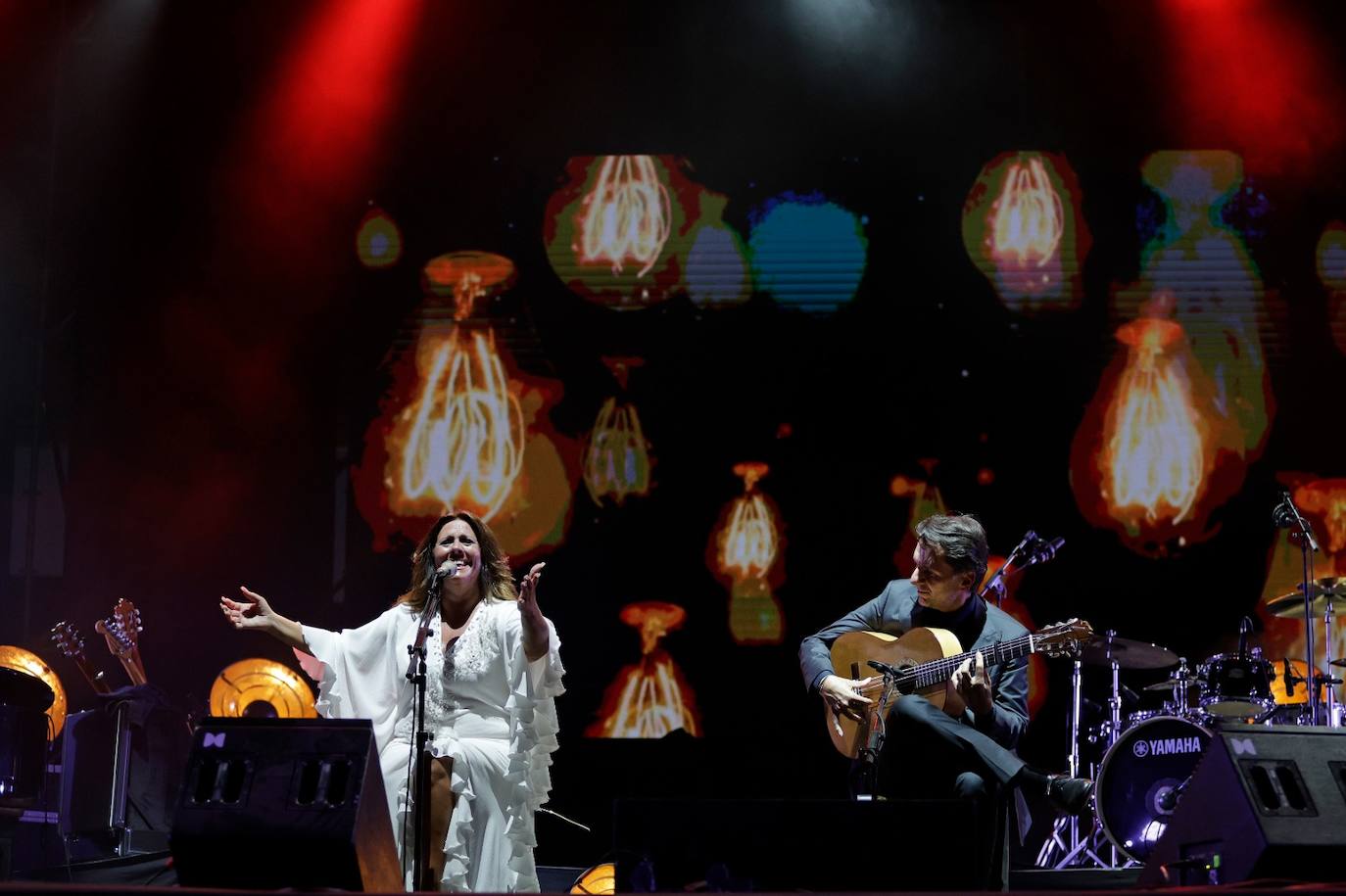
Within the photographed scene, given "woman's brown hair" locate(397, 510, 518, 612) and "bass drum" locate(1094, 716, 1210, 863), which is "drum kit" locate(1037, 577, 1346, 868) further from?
"woman's brown hair" locate(397, 510, 518, 612)

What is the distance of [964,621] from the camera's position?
16.2ft

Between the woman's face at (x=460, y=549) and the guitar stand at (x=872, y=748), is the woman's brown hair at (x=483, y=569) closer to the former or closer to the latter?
the woman's face at (x=460, y=549)

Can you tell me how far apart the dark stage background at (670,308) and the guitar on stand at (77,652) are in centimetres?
21

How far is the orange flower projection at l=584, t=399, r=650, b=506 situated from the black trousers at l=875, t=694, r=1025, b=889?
131 inches

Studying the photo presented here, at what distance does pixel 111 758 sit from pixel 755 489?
370cm

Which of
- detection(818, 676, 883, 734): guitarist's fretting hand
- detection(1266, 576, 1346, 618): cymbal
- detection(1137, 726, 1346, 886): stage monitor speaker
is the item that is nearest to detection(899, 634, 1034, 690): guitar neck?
detection(818, 676, 883, 734): guitarist's fretting hand

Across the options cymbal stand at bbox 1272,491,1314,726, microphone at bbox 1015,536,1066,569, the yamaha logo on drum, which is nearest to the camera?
the yamaha logo on drum

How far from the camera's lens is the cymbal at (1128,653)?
6.73 m

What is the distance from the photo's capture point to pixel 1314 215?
7.68m

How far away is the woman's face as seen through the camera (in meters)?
4.98

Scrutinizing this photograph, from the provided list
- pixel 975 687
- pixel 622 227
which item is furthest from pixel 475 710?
pixel 622 227

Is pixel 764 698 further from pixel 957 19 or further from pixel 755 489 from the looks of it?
pixel 957 19

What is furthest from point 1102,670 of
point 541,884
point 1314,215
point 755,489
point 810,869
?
point 810,869

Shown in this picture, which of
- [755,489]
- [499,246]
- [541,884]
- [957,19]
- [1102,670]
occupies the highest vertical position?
[957,19]
